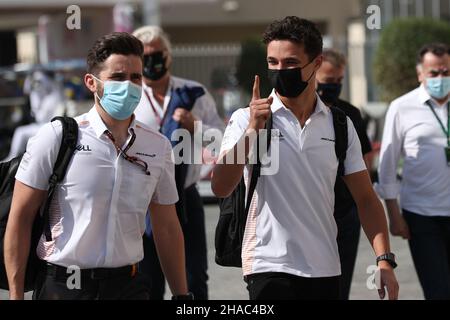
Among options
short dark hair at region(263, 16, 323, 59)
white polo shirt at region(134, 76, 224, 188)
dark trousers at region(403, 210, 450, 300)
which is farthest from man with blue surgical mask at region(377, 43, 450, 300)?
short dark hair at region(263, 16, 323, 59)

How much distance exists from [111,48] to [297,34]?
2.79 feet

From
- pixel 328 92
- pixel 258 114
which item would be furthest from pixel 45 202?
pixel 328 92

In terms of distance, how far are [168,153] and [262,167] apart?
49cm

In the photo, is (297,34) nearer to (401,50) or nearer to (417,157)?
(417,157)

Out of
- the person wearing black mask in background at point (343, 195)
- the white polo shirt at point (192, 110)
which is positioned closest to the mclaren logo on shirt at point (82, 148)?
the white polo shirt at point (192, 110)

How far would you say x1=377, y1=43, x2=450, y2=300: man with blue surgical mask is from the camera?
6.81 metres

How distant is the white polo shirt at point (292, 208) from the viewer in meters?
4.72

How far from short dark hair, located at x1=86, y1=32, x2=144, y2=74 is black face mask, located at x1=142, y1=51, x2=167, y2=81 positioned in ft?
7.37

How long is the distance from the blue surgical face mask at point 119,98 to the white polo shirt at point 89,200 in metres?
0.12

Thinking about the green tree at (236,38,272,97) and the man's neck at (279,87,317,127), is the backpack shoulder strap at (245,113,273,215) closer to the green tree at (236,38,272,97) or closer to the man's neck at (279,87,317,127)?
the man's neck at (279,87,317,127)

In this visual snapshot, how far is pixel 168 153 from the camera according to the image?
4.93m

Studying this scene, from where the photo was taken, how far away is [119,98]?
4.71m
